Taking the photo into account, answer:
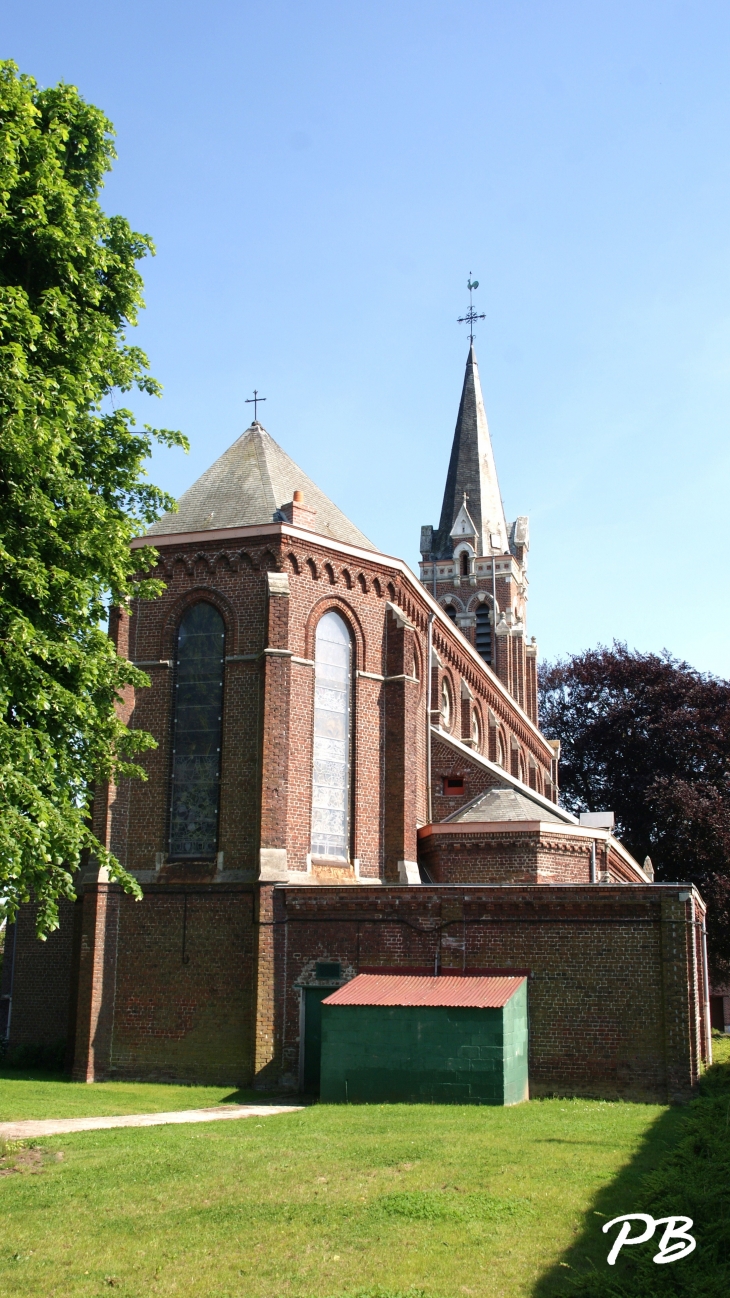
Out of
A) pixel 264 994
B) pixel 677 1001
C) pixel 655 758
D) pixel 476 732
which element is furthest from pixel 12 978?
pixel 655 758

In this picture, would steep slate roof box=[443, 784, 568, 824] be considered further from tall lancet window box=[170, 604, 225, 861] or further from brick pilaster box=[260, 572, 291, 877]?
tall lancet window box=[170, 604, 225, 861]

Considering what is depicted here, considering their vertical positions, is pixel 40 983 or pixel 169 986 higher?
pixel 169 986

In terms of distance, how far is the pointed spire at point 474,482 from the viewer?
5138 cm

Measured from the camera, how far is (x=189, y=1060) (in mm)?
20719

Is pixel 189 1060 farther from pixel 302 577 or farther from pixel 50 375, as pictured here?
pixel 50 375

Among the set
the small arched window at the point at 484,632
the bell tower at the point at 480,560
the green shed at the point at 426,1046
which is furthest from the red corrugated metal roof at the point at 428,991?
the small arched window at the point at 484,632

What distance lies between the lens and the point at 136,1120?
16344 millimetres

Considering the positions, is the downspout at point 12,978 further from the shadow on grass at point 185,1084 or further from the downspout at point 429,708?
the downspout at point 429,708

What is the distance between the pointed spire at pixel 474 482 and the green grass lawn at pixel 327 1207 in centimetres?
3815

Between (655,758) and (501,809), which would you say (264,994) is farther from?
(655,758)

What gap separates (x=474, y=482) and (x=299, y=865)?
3308 centimetres

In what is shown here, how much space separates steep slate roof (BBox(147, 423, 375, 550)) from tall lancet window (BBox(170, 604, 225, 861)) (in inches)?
79.3

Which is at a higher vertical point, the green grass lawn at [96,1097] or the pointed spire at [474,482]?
the pointed spire at [474,482]

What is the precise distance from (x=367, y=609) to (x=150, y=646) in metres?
4.52
